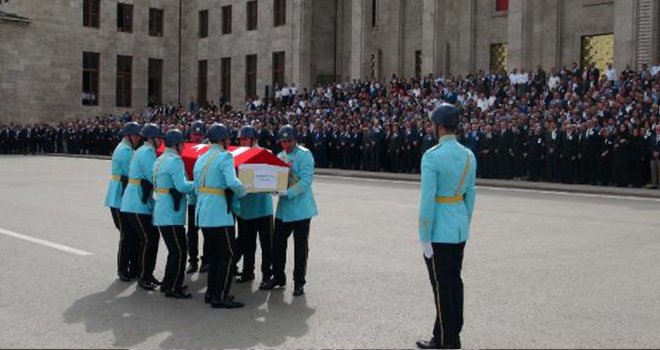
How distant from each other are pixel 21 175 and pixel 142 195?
20373 millimetres

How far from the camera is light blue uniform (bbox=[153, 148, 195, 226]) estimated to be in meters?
8.71

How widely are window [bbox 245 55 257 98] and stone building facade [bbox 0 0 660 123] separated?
0.13 m

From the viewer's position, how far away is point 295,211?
9.11m

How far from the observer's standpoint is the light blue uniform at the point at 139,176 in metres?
9.33

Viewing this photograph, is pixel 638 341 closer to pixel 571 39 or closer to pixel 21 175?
pixel 21 175

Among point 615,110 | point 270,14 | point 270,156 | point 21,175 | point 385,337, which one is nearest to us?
point 385,337

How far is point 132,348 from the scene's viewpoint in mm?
6578

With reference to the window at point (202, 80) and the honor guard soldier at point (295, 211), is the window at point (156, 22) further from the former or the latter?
the honor guard soldier at point (295, 211)

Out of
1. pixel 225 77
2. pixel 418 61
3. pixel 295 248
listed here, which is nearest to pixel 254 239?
pixel 295 248

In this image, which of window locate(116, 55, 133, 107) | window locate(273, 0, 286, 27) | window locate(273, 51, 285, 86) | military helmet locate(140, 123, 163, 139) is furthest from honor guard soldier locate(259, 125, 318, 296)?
window locate(116, 55, 133, 107)

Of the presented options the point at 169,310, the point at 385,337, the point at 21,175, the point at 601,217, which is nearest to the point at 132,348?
the point at 169,310

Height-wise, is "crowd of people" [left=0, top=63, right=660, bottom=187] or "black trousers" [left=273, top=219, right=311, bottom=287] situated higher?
"crowd of people" [left=0, top=63, right=660, bottom=187]

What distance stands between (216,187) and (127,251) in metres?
2.15

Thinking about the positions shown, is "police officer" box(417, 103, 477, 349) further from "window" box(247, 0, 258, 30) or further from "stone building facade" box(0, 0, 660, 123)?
"window" box(247, 0, 258, 30)
